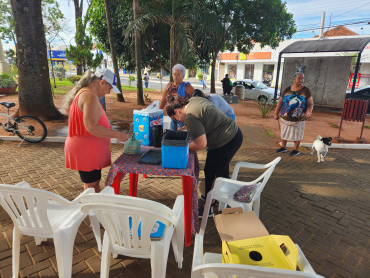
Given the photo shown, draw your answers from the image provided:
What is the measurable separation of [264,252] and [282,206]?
2.27 meters

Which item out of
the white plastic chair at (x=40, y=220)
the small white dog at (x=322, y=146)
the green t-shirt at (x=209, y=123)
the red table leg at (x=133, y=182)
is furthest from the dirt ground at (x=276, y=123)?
the white plastic chair at (x=40, y=220)

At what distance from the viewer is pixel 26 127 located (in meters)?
6.29

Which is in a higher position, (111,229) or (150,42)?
(150,42)

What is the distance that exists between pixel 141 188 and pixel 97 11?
15.6m

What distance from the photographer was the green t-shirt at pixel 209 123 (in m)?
2.60

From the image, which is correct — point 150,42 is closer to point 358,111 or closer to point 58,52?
point 358,111

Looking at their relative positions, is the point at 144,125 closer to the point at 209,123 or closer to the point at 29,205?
the point at 209,123

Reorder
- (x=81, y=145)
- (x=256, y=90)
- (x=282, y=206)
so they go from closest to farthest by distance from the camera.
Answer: (x=81, y=145) < (x=282, y=206) < (x=256, y=90)

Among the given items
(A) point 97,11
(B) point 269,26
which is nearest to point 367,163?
(B) point 269,26

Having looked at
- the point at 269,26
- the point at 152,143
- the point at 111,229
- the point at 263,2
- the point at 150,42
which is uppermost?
the point at 263,2

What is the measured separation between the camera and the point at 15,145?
618 centimetres

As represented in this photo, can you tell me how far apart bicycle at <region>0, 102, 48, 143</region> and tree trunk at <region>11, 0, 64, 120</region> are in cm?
172

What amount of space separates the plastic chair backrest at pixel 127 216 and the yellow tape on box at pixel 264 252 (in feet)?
1.43

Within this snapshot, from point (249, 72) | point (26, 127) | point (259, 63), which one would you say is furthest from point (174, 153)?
point (249, 72)
